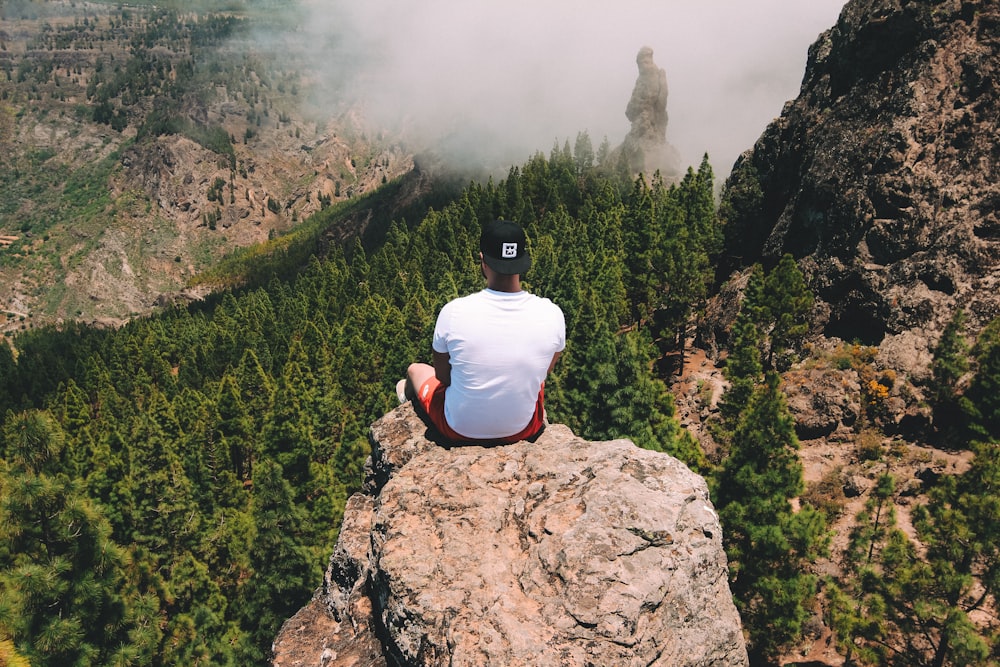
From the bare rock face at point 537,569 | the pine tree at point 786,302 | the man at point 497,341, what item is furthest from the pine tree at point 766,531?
the pine tree at point 786,302

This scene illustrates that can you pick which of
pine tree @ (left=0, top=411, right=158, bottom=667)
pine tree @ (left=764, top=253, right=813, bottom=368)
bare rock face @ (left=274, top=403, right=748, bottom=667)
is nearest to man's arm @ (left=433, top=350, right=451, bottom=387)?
bare rock face @ (left=274, top=403, right=748, bottom=667)

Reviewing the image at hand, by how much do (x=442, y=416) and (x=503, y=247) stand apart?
8.29ft

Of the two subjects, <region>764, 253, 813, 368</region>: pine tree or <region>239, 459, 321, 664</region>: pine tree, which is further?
<region>764, 253, 813, 368</region>: pine tree

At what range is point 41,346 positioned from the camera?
5157 inches

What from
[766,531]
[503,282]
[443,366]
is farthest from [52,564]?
[766,531]

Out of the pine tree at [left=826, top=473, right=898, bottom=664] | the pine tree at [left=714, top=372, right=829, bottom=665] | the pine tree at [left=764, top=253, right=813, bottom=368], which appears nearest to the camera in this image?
the pine tree at [left=826, top=473, right=898, bottom=664]

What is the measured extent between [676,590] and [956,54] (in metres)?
61.9

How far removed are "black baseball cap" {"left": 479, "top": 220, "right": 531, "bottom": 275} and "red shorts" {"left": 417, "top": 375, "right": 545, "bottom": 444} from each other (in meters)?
1.80

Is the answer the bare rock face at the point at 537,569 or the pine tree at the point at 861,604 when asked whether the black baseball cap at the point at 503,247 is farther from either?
the pine tree at the point at 861,604

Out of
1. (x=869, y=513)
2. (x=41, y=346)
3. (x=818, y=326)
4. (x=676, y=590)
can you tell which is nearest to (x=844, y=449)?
(x=869, y=513)

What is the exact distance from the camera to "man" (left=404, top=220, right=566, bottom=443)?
671 cm

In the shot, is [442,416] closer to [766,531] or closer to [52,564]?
[52,564]

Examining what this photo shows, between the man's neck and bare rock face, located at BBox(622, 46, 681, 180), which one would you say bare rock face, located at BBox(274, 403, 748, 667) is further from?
bare rock face, located at BBox(622, 46, 681, 180)

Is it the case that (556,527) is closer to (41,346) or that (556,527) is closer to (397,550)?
(397,550)
